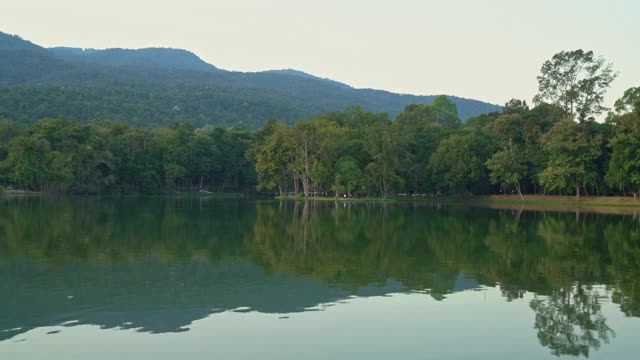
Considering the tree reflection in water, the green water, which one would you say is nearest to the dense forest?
the green water

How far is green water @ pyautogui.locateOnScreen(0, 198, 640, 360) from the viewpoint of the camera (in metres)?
11.7

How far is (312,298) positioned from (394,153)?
6569 centimetres

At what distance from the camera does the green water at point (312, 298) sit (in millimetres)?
11695

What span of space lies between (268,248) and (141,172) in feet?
272

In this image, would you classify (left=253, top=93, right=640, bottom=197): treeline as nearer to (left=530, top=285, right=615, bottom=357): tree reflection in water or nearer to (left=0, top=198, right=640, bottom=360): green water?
(left=0, top=198, right=640, bottom=360): green water

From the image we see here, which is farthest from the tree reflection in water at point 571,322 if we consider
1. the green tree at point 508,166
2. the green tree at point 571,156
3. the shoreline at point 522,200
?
the green tree at point 508,166

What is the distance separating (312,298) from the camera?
52.0ft

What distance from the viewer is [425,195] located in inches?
3420

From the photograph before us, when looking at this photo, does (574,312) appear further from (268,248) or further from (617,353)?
(268,248)

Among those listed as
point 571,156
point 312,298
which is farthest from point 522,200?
point 312,298

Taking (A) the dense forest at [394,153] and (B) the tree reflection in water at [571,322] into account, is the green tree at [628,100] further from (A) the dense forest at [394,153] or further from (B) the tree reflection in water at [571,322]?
(B) the tree reflection in water at [571,322]

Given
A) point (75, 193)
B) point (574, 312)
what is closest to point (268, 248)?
point (574, 312)

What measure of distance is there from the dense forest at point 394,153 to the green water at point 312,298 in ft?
138

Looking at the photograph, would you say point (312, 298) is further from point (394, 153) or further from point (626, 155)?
point (394, 153)
